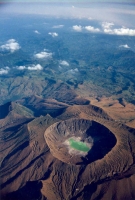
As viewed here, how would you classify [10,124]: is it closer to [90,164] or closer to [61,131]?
[61,131]

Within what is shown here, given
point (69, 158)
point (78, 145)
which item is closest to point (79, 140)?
point (78, 145)

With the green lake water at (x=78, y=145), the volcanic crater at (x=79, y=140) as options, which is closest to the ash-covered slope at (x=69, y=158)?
the volcanic crater at (x=79, y=140)

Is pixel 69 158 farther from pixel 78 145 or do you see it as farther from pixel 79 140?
pixel 79 140

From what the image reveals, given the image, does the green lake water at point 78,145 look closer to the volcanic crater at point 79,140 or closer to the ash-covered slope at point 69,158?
the volcanic crater at point 79,140

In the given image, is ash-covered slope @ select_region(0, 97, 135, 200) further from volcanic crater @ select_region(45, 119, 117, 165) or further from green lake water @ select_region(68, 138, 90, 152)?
green lake water @ select_region(68, 138, 90, 152)

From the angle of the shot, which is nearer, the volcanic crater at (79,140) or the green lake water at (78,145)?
the volcanic crater at (79,140)

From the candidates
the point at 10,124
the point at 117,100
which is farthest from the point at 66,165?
the point at 117,100

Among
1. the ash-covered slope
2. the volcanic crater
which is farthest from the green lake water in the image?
the ash-covered slope
